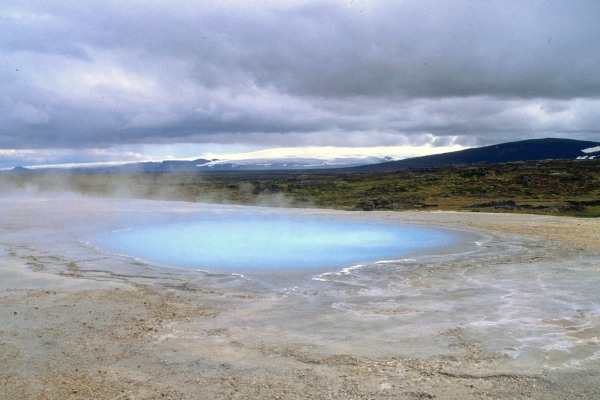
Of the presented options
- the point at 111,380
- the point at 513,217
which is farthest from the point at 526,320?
the point at 513,217

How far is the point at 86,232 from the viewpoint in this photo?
23938 millimetres

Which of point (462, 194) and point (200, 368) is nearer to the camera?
point (200, 368)

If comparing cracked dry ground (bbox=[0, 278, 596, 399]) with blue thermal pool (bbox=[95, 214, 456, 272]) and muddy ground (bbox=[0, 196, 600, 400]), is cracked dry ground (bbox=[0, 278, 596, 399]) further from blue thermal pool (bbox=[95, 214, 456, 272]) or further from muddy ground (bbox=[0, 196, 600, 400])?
blue thermal pool (bbox=[95, 214, 456, 272])

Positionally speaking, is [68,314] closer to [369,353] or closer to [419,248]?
[369,353]

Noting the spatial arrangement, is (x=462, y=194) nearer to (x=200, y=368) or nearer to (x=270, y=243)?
(x=270, y=243)

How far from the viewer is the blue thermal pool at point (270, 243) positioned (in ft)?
55.5

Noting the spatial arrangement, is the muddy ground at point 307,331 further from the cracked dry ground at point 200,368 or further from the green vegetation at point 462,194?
the green vegetation at point 462,194

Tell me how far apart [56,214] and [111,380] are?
96.0 ft

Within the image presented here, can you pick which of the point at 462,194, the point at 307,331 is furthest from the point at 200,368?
the point at 462,194

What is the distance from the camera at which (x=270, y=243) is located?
21.3 m

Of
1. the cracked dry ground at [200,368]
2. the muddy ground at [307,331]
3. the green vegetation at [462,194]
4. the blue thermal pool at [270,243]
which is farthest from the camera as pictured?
the green vegetation at [462,194]

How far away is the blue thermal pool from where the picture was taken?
16.9 meters

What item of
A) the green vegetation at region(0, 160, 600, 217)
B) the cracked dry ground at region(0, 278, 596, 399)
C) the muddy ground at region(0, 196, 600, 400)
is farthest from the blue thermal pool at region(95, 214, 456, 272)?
the green vegetation at region(0, 160, 600, 217)

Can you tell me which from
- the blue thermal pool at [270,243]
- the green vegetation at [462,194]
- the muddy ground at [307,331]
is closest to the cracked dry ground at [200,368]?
the muddy ground at [307,331]
